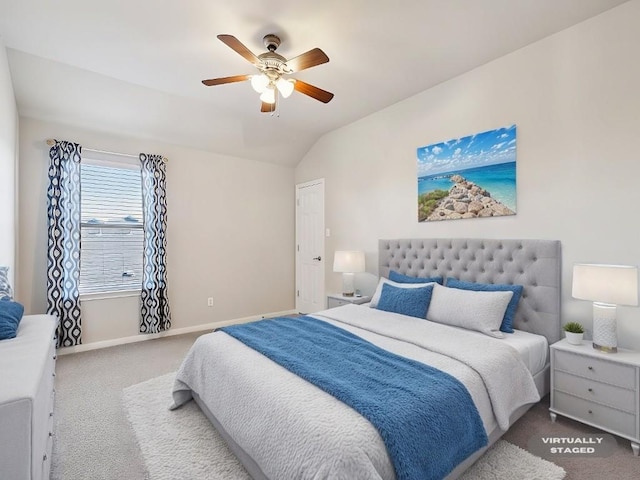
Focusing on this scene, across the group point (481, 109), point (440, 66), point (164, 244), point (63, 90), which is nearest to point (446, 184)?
point (481, 109)

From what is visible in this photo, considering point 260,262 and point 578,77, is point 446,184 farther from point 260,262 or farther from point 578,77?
point 260,262

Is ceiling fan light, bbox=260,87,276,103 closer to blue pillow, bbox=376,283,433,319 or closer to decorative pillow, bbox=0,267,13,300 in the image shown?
blue pillow, bbox=376,283,433,319

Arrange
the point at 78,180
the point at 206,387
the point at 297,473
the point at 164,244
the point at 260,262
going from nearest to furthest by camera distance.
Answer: the point at 297,473, the point at 206,387, the point at 78,180, the point at 164,244, the point at 260,262

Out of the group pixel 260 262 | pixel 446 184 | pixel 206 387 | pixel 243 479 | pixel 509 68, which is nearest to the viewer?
pixel 243 479

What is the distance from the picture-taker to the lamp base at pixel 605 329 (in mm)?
2127

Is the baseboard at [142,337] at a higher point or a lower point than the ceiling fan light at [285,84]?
lower

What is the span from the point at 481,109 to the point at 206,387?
331 cm

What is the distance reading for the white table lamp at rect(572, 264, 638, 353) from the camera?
203cm

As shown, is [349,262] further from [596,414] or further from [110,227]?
[110,227]

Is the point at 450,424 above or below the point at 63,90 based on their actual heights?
below

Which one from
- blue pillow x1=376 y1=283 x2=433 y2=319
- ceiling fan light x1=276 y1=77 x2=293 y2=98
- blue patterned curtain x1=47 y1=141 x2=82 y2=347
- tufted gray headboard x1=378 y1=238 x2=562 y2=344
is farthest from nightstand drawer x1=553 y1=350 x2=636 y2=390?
blue patterned curtain x1=47 y1=141 x2=82 y2=347

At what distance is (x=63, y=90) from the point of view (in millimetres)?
3197

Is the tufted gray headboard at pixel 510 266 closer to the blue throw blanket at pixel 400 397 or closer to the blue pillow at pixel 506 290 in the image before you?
the blue pillow at pixel 506 290

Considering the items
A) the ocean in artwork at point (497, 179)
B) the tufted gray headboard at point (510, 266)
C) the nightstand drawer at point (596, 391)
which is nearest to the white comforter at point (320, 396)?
the nightstand drawer at point (596, 391)
